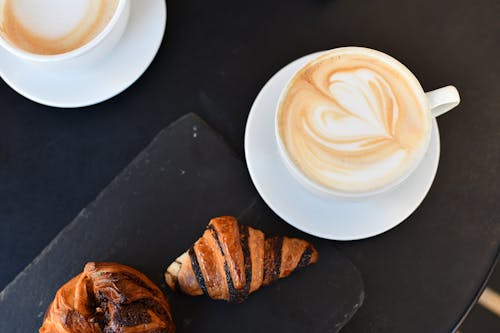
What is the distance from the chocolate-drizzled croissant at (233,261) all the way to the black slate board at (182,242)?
63 mm

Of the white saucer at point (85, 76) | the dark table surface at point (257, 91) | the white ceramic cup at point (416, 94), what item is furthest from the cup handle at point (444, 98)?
the white saucer at point (85, 76)

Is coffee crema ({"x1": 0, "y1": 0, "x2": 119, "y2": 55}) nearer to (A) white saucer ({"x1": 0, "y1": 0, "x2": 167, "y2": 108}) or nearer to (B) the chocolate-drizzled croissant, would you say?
(A) white saucer ({"x1": 0, "y1": 0, "x2": 167, "y2": 108})

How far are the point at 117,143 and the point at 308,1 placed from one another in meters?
0.47

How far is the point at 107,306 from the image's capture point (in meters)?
0.99

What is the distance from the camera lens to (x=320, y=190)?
96 cm

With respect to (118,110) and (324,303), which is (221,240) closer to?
(324,303)

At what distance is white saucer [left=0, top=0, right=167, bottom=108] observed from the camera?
113 cm

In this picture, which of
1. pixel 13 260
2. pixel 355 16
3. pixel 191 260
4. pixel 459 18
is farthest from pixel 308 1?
pixel 13 260

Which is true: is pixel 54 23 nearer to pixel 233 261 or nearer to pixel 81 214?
pixel 81 214

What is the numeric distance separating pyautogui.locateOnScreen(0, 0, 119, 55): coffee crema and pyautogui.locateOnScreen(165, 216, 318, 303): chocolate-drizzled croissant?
407 mm

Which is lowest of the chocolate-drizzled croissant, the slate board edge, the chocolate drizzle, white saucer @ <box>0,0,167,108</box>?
the chocolate drizzle

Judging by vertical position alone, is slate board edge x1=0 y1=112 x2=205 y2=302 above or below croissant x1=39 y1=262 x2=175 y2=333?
above

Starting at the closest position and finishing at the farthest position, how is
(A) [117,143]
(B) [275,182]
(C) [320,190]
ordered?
(C) [320,190] → (B) [275,182] → (A) [117,143]

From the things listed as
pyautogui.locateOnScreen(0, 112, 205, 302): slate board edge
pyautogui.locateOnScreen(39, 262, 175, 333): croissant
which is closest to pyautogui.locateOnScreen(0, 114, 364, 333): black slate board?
pyautogui.locateOnScreen(0, 112, 205, 302): slate board edge
